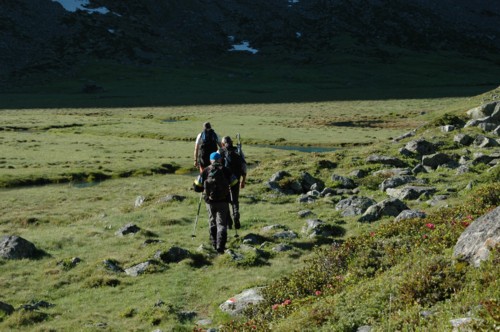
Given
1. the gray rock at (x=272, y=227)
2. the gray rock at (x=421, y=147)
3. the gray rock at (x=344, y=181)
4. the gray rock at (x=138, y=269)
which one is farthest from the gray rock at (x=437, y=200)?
the gray rock at (x=421, y=147)

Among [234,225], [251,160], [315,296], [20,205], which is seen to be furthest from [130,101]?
[315,296]

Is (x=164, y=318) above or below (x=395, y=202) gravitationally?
below

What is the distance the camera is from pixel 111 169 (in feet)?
162

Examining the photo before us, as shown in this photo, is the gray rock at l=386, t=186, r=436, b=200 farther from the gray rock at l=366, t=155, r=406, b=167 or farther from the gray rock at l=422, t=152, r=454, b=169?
the gray rock at l=366, t=155, r=406, b=167

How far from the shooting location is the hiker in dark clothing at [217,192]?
18562 mm

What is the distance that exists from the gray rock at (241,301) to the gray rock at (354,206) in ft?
31.4

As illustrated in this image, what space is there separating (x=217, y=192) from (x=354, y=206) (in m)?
8.28

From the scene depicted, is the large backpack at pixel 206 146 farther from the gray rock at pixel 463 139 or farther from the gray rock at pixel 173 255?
the gray rock at pixel 463 139

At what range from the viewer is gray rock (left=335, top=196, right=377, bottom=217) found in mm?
23484


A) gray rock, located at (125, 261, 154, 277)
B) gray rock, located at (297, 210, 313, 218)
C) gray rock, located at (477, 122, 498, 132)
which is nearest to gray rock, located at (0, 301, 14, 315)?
gray rock, located at (125, 261, 154, 277)

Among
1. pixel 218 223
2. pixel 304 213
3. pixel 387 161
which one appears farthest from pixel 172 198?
pixel 387 161

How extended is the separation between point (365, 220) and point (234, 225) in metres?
5.87

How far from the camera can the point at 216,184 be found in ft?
60.8

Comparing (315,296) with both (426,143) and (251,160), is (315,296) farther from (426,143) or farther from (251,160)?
(251,160)
